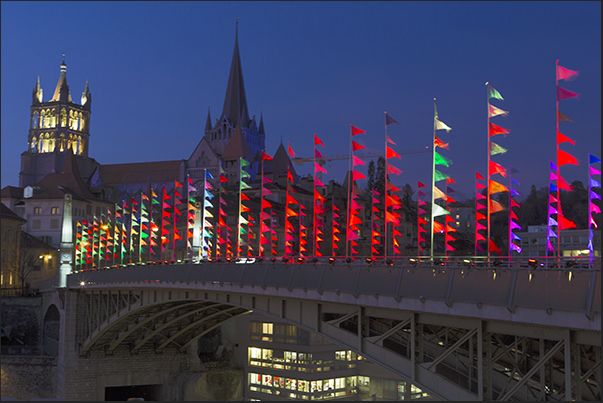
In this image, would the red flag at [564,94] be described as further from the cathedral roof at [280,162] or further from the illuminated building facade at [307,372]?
the cathedral roof at [280,162]

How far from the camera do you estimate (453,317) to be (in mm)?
23047

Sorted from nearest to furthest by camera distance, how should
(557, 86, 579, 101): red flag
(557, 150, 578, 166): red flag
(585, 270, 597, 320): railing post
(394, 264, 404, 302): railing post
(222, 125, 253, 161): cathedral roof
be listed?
1. (585, 270, 597, 320): railing post
2. (394, 264, 404, 302): railing post
3. (557, 150, 578, 166): red flag
4. (557, 86, 579, 101): red flag
5. (222, 125, 253, 161): cathedral roof

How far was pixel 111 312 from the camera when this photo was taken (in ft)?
195

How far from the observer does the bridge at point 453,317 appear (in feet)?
63.3

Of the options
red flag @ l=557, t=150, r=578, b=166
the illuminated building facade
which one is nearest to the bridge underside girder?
red flag @ l=557, t=150, r=578, b=166

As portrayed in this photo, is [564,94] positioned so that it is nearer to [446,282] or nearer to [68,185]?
[446,282]

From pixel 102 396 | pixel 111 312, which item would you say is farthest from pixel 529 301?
pixel 102 396

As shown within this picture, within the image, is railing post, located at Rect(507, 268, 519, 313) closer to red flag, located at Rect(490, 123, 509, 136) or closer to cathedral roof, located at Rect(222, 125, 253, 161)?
red flag, located at Rect(490, 123, 509, 136)

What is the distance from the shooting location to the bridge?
1930cm

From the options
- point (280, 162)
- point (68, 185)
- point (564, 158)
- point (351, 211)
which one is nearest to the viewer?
point (564, 158)

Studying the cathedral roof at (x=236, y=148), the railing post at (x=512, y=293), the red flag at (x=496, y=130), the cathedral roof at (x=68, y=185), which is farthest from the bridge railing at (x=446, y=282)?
the cathedral roof at (x=236, y=148)

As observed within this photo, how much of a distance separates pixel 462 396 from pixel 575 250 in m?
81.0

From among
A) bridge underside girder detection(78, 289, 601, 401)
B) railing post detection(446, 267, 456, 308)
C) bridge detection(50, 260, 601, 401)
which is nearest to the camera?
bridge detection(50, 260, 601, 401)

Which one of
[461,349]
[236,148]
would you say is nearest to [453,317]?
[461,349]
